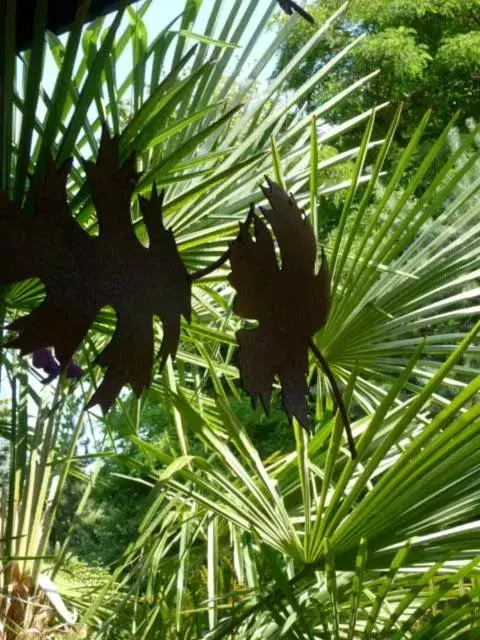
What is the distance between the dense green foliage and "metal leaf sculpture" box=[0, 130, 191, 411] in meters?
5.63

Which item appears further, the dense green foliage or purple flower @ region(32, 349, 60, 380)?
the dense green foliage

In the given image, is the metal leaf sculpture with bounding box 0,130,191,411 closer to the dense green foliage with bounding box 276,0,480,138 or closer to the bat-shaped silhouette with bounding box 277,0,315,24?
the bat-shaped silhouette with bounding box 277,0,315,24

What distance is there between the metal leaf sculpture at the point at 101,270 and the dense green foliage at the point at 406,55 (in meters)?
5.63

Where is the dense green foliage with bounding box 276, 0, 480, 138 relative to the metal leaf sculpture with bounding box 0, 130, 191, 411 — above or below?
above

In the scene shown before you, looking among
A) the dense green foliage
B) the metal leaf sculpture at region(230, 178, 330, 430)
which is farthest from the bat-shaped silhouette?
the dense green foliage

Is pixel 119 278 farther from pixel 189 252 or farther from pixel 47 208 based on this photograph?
pixel 189 252

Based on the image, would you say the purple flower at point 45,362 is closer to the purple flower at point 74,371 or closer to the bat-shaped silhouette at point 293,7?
the purple flower at point 74,371

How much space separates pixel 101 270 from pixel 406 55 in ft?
19.4

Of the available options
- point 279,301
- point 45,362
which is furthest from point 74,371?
point 279,301

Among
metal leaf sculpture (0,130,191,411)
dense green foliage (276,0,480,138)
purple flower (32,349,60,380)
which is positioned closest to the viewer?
metal leaf sculpture (0,130,191,411)

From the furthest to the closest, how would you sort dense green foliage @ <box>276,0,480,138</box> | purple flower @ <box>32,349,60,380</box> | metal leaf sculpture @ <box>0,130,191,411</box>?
1. dense green foliage @ <box>276,0,480,138</box>
2. purple flower @ <box>32,349,60,380</box>
3. metal leaf sculpture @ <box>0,130,191,411</box>

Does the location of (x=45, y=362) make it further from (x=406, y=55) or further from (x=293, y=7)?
(x=406, y=55)

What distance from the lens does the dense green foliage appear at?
19.9 ft

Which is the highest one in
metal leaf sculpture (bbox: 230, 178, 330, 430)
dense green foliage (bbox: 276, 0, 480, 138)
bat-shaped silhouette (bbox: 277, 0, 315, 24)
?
dense green foliage (bbox: 276, 0, 480, 138)
